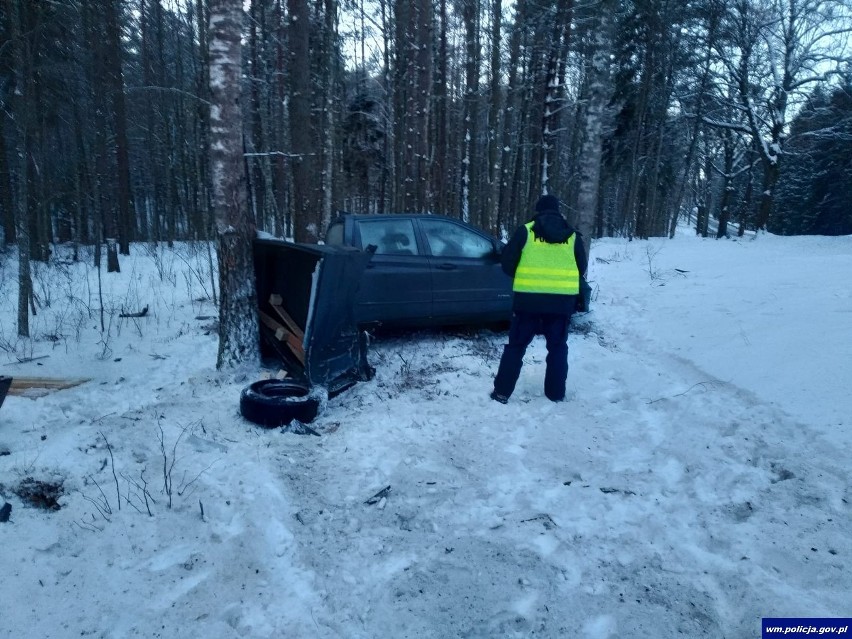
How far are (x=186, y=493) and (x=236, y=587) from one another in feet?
3.33

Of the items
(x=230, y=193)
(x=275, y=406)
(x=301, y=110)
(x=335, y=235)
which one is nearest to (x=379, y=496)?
(x=275, y=406)

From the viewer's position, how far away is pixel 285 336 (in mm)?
5805

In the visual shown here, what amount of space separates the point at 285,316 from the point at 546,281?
289 centimetres

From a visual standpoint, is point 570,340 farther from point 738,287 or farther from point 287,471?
point 287,471

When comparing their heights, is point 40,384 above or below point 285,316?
below

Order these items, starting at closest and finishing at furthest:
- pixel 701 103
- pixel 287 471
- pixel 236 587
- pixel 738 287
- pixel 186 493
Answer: pixel 236 587 < pixel 186 493 < pixel 287 471 < pixel 738 287 < pixel 701 103

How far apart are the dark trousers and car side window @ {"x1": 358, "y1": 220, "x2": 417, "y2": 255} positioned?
2300 mm

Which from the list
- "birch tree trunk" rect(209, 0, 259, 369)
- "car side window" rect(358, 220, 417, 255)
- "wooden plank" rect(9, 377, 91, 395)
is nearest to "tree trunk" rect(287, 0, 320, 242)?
"car side window" rect(358, 220, 417, 255)

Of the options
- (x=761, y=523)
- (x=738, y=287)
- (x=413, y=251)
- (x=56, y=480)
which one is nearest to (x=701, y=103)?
(x=738, y=287)

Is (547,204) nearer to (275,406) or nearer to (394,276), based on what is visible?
(394,276)

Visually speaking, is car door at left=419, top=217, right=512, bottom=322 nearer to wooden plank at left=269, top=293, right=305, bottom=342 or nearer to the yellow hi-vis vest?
wooden plank at left=269, top=293, right=305, bottom=342

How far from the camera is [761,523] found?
122 inches

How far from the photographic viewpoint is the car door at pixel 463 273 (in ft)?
23.3

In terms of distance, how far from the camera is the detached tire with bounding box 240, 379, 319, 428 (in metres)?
4.55
